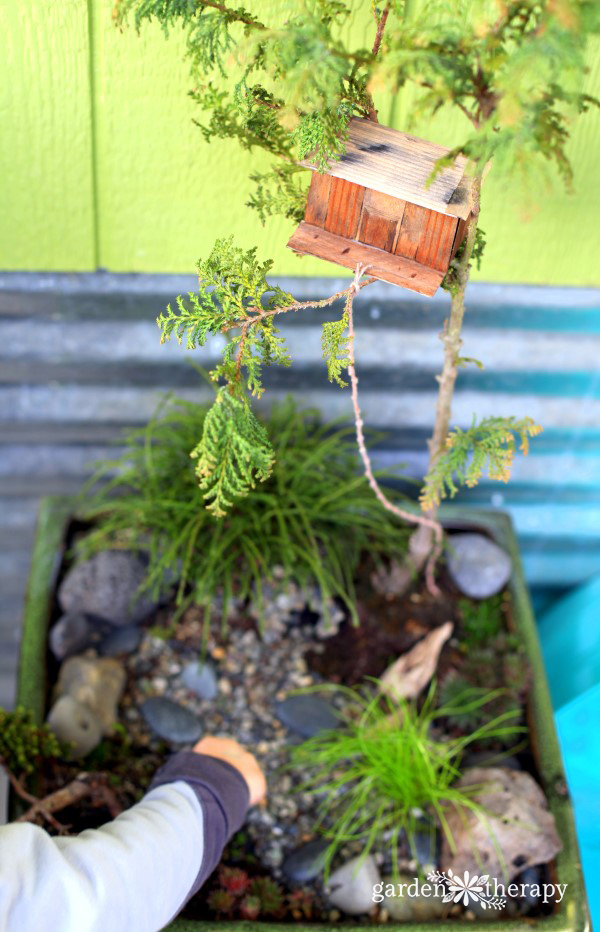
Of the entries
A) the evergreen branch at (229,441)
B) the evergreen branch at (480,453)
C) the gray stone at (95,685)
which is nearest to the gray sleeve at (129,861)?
the gray stone at (95,685)

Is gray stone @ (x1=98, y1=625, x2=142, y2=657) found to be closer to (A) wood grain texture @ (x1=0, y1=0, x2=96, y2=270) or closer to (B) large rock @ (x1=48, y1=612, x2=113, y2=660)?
(B) large rock @ (x1=48, y1=612, x2=113, y2=660)

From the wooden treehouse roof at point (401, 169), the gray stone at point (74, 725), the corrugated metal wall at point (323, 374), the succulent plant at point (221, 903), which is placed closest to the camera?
the wooden treehouse roof at point (401, 169)

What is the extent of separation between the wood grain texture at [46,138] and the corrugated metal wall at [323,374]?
3.5 inches

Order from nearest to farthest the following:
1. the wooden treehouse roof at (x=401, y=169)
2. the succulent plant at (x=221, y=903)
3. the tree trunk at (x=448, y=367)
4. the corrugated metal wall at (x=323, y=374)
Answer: the wooden treehouse roof at (x=401, y=169)
the tree trunk at (x=448, y=367)
the succulent plant at (x=221, y=903)
the corrugated metal wall at (x=323, y=374)

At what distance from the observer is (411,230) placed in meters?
1.17

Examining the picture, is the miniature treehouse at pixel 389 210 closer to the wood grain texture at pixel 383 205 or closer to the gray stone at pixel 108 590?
the wood grain texture at pixel 383 205

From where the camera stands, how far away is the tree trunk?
3.95 feet

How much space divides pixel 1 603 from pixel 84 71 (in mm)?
1499

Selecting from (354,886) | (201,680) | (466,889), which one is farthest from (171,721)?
(466,889)

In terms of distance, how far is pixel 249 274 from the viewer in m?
1.14

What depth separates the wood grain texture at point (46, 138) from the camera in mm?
1474

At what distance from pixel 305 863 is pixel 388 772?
0.23 m

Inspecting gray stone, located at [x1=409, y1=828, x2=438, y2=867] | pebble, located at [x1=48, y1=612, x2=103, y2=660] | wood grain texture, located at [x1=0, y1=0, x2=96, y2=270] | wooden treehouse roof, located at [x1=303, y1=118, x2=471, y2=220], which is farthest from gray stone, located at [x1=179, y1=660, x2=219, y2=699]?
wooden treehouse roof, located at [x1=303, y1=118, x2=471, y2=220]

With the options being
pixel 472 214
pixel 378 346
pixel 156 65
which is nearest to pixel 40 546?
pixel 378 346
